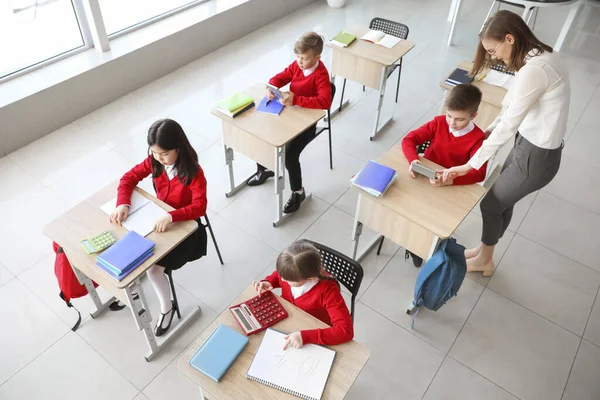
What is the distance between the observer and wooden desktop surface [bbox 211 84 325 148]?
2871 millimetres

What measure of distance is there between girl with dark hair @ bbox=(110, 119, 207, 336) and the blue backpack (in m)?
1.24

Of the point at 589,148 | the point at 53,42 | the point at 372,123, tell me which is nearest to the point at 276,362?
the point at 372,123

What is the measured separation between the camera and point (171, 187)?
2475mm

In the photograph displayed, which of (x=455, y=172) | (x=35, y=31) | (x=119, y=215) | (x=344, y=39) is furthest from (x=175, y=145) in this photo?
(x=35, y=31)

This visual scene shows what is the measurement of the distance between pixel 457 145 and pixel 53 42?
12.8ft

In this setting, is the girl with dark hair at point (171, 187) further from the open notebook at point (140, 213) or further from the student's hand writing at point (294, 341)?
the student's hand writing at point (294, 341)

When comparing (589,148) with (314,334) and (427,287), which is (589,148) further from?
(314,334)

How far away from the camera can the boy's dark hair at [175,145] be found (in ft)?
7.27

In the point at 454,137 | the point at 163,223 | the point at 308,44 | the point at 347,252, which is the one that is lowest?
the point at 347,252

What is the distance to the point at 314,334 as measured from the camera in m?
1.82

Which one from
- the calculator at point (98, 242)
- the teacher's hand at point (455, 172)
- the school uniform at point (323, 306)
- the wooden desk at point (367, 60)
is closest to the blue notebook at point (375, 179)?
the teacher's hand at point (455, 172)

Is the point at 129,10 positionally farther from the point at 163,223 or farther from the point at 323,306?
the point at 323,306

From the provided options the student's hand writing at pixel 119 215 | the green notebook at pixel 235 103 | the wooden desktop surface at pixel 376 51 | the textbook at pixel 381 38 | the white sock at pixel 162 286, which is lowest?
the white sock at pixel 162 286

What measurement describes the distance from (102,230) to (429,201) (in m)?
1.67
